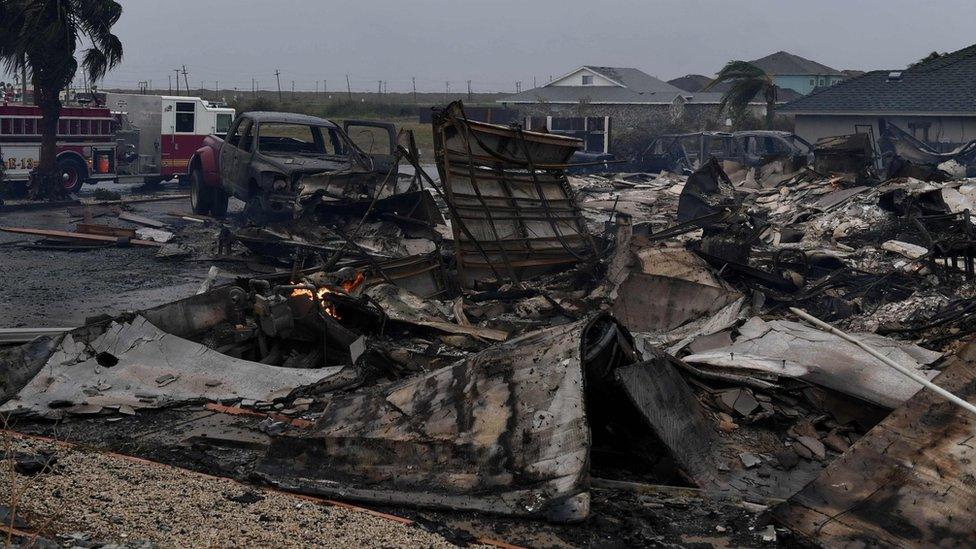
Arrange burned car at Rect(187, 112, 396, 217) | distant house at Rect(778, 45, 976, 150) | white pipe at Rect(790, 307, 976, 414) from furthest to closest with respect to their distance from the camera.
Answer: distant house at Rect(778, 45, 976, 150), burned car at Rect(187, 112, 396, 217), white pipe at Rect(790, 307, 976, 414)

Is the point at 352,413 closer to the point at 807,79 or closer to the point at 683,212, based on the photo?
the point at 683,212

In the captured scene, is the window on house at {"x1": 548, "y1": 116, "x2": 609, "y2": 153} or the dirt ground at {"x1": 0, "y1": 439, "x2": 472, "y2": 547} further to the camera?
the window on house at {"x1": 548, "y1": 116, "x2": 609, "y2": 153}

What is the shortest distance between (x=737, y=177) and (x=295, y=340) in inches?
644

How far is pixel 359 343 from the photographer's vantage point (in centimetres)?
722

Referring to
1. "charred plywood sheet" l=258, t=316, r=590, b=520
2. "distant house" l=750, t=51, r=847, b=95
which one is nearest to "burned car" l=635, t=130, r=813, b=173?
"charred plywood sheet" l=258, t=316, r=590, b=520

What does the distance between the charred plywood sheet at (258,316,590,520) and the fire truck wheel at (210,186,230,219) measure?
42.7 ft

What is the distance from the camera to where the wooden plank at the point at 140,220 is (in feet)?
55.4

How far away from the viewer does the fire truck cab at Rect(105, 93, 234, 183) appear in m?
23.5

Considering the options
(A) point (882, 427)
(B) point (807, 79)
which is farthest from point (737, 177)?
(B) point (807, 79)

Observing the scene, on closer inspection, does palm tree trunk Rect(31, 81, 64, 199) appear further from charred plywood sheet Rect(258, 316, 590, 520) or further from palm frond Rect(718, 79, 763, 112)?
palm frond Rect(718, 79, 763, 112)

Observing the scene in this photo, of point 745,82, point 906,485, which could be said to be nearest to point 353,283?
point 906,485

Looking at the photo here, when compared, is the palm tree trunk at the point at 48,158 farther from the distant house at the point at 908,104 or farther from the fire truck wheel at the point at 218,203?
the distant house at the point at 908,104

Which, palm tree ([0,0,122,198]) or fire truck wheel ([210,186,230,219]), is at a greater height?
palm tree ([0,0,122,198])

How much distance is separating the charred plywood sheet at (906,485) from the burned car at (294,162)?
934 centimetres
